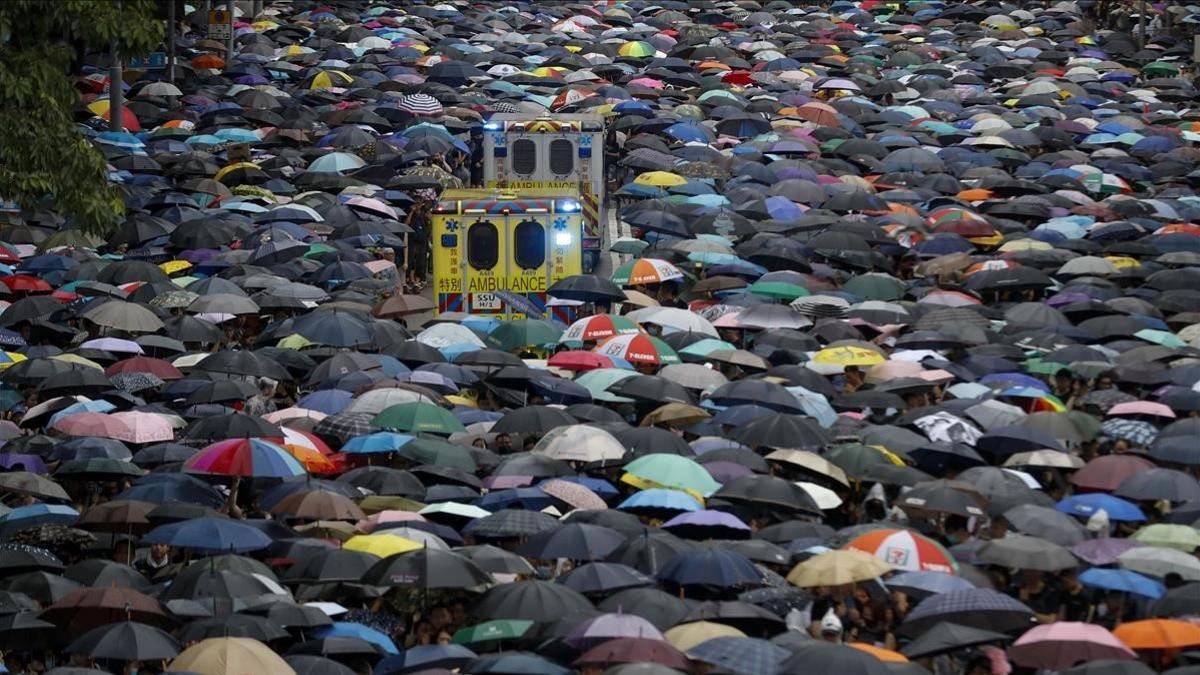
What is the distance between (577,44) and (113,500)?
36868 mm

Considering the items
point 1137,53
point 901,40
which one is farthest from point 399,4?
point 1137,53

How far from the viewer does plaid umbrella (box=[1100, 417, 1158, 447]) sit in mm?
23047

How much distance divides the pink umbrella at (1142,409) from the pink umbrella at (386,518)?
8.15 m

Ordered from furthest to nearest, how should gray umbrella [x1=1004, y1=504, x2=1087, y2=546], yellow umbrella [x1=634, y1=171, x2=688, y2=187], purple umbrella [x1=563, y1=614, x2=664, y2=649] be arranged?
1. yellow umbrella [x1=634, y1=171, x2=688, y2=187]
2. gray umbrella [x1=1004, y1=504, x2=1087, y2=546]
3. purple umbrella [x1=563, y1=614, x2=664, y2=649]

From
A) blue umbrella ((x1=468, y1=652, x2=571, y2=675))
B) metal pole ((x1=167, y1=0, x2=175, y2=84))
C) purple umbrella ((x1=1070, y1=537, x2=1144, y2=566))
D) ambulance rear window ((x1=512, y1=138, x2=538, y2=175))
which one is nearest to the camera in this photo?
blue umbrella ((x1=468, y1=652, x2=571, y2=675))

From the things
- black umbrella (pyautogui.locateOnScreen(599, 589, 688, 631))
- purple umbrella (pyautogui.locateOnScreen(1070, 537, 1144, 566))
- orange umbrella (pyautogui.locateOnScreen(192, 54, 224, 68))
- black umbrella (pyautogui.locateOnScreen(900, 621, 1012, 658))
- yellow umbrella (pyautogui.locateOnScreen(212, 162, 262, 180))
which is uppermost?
black umbrella (pyautogui.locateOnScreen(900, 621, 1012, 658))

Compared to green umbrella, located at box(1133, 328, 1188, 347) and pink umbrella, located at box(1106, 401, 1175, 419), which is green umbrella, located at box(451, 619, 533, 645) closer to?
pink umbrella, located at box(1106, 401, 1175, 419)

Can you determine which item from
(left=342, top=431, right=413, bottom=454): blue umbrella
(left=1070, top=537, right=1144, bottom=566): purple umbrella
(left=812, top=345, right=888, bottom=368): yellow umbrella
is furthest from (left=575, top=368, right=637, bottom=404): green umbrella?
(left=1070, top=537, right=1144, bottom=566): purple umbrella

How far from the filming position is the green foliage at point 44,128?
23500 mm

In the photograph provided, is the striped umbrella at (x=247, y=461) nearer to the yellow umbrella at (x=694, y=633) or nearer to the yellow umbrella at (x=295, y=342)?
the yellow umbrella at (x=694, y=633)

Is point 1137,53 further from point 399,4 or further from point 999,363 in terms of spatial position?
point 999,363

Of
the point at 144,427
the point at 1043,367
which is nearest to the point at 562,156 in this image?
the point at 1043,367

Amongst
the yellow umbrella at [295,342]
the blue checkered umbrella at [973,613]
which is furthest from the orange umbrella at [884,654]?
the yellow umbrella at [295,342]

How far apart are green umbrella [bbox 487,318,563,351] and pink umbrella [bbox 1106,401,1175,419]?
6634 millimetres
